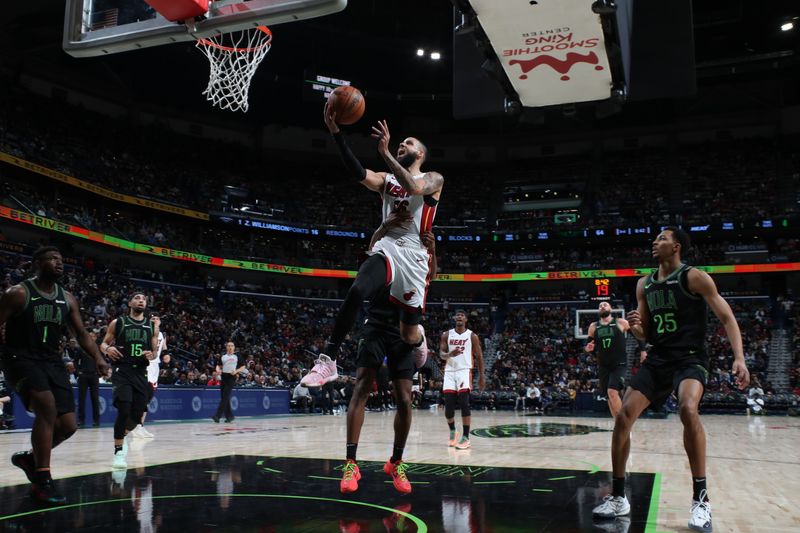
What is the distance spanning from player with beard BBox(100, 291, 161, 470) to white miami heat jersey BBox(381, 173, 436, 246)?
422 cm

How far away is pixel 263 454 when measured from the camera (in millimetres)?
8602

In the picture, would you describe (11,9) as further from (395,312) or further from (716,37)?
(716,37)

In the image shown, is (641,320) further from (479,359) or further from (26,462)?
(26,462)

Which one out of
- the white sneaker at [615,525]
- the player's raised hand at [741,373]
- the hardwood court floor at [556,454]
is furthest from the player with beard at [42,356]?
the player's raised hand at [741,373]

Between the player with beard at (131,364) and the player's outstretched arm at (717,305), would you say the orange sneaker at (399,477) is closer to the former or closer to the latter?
the player's outstretched arm at (717,305)

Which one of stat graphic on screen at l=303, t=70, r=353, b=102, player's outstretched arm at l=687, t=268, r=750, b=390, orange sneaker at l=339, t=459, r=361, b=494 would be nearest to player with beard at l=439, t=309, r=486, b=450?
orange sneaker at l=339, t=459, r=361, b=494

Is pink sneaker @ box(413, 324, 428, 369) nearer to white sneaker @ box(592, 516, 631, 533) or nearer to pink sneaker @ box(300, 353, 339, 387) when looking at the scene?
pink sneaker @ box(300, 353, 339, 387)

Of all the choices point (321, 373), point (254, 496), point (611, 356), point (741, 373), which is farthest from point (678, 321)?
point (611, 356)

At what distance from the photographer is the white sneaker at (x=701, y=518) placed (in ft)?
13.6

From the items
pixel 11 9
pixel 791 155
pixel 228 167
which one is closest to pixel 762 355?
pixel 791 155

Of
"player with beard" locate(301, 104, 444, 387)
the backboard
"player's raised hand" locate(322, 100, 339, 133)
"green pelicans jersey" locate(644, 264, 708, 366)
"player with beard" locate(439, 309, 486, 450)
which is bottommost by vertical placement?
"player with beard" locate(439, 309, 486, 450)

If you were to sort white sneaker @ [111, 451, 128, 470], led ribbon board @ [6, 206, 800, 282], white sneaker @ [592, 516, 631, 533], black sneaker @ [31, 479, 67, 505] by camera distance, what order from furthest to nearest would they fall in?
led ribbon board @ [6, 206, 800, 282] < white sneaker @ [111, 451, 128, 470] < black sneaker @ [31, 479, 67, 505] < white sneaker @ [592, 516, 631, 533]

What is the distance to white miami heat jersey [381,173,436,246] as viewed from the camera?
202 inches

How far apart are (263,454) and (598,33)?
6.69 m
